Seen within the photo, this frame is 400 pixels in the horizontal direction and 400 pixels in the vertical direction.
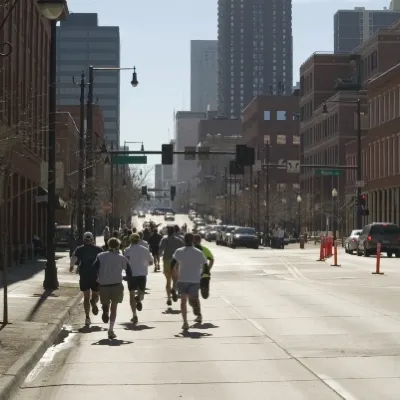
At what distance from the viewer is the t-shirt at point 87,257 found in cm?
1986

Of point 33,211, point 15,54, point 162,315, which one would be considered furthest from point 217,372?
point 33,211

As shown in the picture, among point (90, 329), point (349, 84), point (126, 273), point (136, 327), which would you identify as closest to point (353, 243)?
point (126, 273)

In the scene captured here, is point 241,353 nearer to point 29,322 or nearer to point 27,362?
point 27,362

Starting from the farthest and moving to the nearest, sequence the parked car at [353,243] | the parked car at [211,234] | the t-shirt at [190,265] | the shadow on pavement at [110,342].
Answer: the parked car at [211,234]
the parked car at [353,243]
the t-shirt at [190,265]
the shadow on pavement at [110,342]

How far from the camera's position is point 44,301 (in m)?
24.7

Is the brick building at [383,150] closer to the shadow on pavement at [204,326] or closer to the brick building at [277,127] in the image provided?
the shadow on pavement at [204,326]

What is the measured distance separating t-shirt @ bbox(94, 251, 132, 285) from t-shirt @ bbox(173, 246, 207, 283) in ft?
3.93

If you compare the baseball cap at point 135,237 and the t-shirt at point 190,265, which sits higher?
the baseball cap at point 135,237

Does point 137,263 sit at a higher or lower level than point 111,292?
higher

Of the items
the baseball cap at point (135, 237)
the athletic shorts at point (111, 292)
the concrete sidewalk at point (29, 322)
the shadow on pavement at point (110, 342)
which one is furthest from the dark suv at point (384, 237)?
the shadow on pavement at point (110, 342)

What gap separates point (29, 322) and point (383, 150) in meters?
69.1

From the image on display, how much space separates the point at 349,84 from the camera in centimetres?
11925

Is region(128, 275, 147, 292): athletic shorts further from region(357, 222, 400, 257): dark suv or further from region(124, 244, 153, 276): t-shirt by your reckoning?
region(357, 222, 400, 257): dark suv

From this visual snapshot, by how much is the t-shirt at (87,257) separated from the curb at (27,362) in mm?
1090
